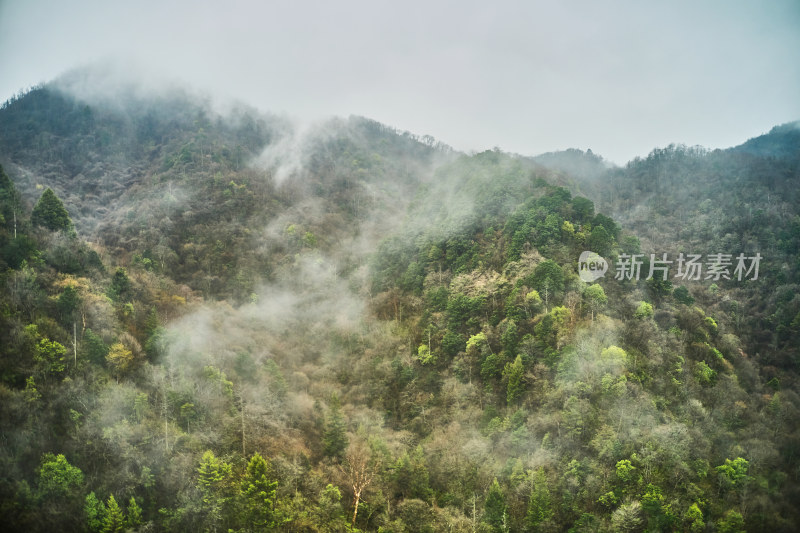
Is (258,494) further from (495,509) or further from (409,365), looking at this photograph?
(409,365)

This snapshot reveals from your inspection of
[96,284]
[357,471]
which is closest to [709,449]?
[357,471]

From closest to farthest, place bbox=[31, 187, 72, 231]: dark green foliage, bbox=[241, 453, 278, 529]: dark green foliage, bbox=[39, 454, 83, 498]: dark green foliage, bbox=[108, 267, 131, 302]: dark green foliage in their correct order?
bbox=[39, 454, 83, 498]: dark green foliage
bbox=[241, 453, 278, 529]: dark green foliage
bbox=[31, 187, 72, 231]: dark green foliage
bbox=[108, 267, 131, 302]: dark green foliage

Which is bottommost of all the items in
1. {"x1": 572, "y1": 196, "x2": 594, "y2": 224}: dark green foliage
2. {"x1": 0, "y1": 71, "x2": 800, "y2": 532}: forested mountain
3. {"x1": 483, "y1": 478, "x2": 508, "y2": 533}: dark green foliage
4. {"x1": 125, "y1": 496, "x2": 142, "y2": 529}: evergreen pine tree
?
{"x1": 125, "y1": 496, "x2": 142, "y2": 529}: evergreen pine tree

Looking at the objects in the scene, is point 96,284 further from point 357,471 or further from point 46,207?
point 357,471

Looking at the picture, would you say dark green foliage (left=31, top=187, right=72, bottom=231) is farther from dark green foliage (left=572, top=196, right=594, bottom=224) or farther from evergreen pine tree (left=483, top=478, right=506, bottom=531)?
dark green foliage (left=572, top=196, right=594, bottom=224)

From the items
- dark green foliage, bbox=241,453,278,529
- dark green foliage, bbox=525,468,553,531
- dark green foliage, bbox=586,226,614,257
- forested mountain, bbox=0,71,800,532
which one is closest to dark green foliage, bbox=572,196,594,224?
forested mountain, bbox=0,71,800,532

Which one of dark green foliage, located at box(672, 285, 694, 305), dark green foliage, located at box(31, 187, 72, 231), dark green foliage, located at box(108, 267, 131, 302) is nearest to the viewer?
dark green foliage, located at box(31, 187, 72, 231)
